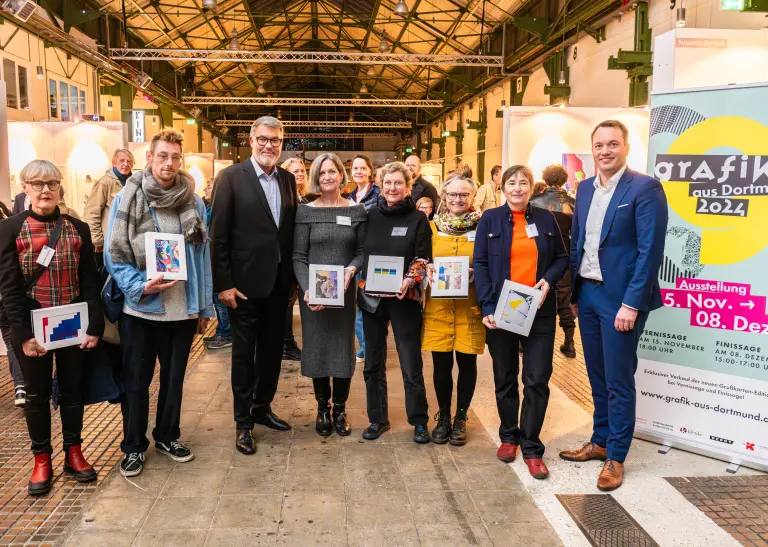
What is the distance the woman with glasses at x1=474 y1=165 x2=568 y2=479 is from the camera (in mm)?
3285

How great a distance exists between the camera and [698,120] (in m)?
3.55

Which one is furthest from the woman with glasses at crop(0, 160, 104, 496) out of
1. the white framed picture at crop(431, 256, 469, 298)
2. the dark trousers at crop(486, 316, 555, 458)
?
the dark trousers at crop(486, 316, 555, 458)

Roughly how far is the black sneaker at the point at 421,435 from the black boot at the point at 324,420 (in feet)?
1.79

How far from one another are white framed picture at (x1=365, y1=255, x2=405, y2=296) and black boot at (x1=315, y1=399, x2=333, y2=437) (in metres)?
0.88

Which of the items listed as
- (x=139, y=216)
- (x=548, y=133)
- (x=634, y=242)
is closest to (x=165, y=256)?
(x=139, y=216)

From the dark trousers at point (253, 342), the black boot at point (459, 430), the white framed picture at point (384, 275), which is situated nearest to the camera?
the white framed picture at point (384, 275)

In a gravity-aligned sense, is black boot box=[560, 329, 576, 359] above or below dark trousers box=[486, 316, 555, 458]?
below

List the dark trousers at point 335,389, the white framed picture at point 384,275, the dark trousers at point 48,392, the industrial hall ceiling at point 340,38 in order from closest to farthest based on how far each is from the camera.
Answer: the dark trousers at point 48,392 < the white framed picture at point 384,275 < the dark trousers at point 335,389 < the industrial hall ceiling at point 340,38

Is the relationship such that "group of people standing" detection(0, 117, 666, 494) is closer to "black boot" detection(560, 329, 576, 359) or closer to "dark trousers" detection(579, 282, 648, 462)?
"dark trousers" detection(579, 282, 648, 462)

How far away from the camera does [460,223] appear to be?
3.51 m

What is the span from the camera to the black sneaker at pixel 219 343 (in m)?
6.17

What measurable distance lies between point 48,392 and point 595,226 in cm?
296

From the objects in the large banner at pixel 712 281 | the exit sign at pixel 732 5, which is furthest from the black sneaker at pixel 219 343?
the exit sign at pixel 732 5

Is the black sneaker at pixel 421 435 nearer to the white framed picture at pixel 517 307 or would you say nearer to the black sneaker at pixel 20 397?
the white framed picture at pixel 517 307
